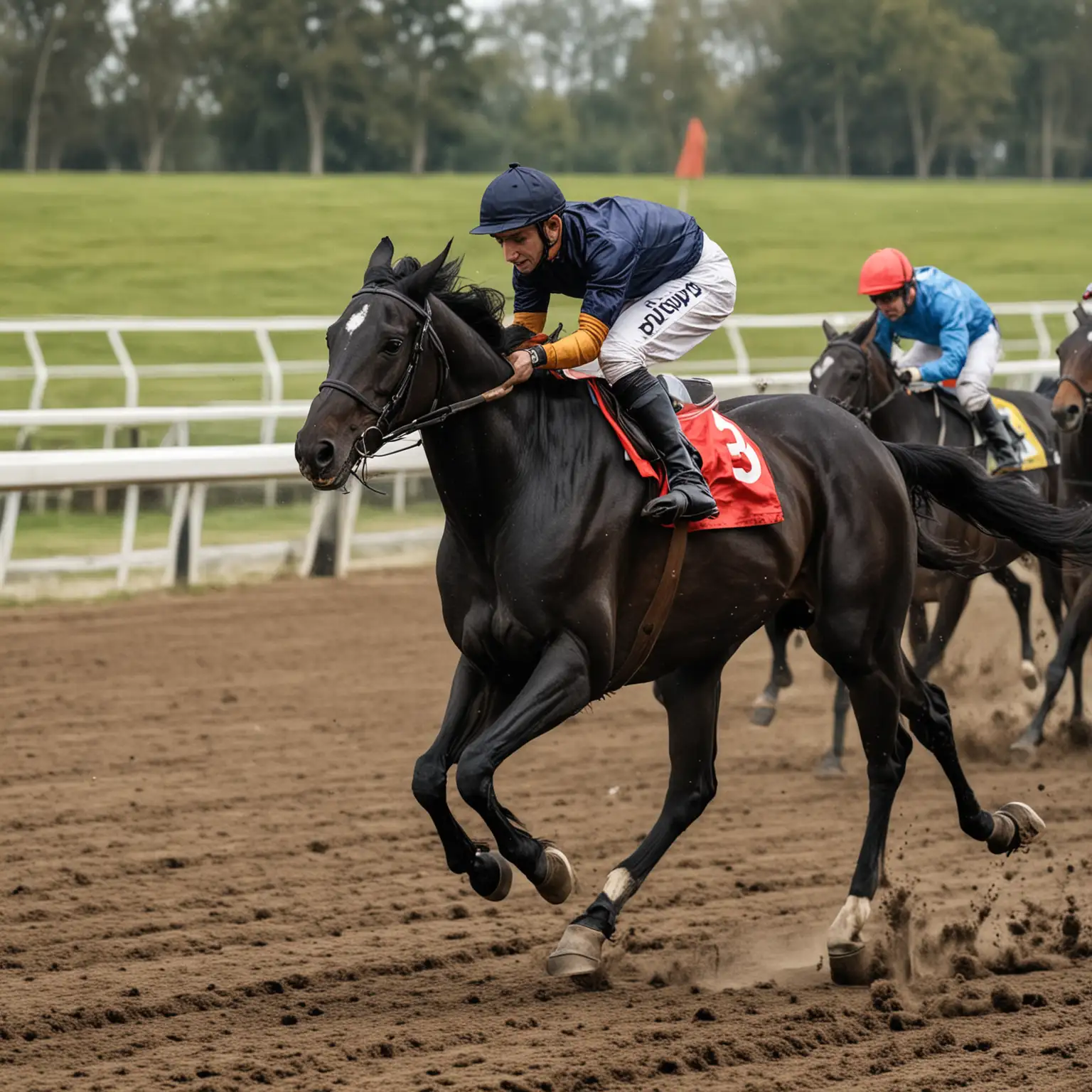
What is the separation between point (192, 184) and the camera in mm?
32688

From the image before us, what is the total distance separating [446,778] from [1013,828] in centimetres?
186

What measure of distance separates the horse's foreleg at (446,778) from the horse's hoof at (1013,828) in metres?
1.57

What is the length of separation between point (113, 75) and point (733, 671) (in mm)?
35198

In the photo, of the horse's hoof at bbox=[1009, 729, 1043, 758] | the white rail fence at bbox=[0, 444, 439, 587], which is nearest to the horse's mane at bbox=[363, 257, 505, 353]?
the horse's hoof at bbox=[1009, 729, 1043, 758]

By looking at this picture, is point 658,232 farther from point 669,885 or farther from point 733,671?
point 733,671

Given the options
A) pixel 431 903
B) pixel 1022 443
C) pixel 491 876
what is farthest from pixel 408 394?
pixel 1022 443

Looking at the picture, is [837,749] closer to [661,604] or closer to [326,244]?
[661,604]

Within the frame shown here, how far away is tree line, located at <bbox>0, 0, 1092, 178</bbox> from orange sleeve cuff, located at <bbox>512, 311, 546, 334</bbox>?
3646cm

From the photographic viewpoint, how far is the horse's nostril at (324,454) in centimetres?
349

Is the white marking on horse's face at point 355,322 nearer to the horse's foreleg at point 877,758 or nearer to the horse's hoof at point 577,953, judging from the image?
the horse's hoof at point 577,953

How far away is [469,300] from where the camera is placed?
4.03 m

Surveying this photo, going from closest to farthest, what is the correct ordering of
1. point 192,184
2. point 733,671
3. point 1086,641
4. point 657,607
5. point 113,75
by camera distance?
point 657,607 < point 1086,641 < point 733,671 < point 192,184 < point 113,75

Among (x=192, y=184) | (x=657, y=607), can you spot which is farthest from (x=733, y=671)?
(x=192, y=184)

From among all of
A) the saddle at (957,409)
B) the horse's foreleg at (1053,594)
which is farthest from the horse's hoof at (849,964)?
the horse's foreleg at (1053,594)
